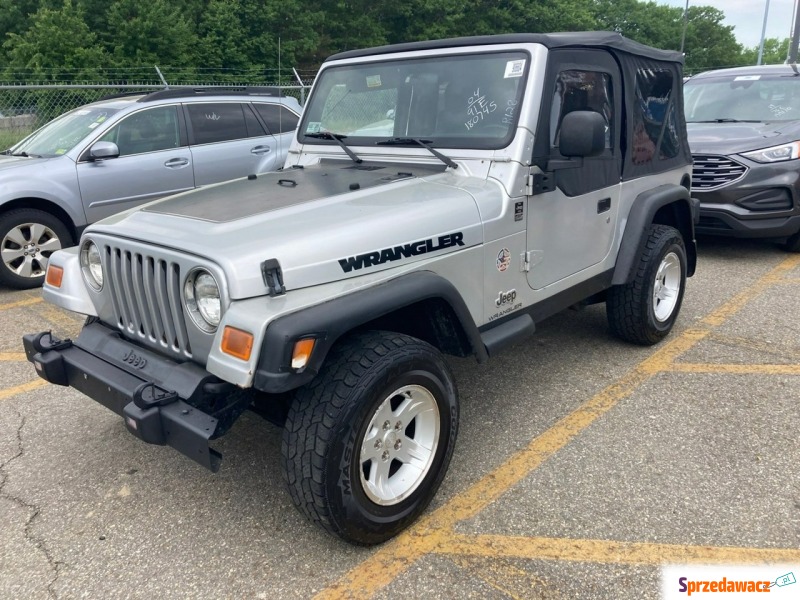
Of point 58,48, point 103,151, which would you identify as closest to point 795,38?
point 103,151

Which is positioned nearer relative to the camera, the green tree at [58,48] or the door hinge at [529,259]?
the door hinge at [529,259]

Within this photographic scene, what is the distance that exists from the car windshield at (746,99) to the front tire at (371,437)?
658 cm

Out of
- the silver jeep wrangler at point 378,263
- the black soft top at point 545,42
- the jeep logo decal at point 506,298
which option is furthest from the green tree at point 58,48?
the jeep logo decal at point 506,298

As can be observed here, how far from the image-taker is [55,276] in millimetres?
3148

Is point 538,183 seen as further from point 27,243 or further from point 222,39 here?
point 222,39

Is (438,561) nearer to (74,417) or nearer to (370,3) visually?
(74,417)

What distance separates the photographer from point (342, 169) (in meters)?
3.61

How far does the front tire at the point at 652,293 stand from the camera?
4258 millimetres

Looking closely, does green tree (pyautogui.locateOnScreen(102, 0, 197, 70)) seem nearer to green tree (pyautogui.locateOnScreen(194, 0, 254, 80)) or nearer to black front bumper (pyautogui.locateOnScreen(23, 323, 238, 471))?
green tree (pyautogui.locateOnScreen(194, 0, 254, 80))

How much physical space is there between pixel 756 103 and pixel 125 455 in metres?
7.70

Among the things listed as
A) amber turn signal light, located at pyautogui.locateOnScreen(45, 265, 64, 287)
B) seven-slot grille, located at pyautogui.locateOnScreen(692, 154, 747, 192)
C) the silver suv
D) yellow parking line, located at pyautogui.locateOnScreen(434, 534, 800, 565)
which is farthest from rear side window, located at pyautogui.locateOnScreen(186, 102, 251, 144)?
yellow parking line, located at pyautogui.locateOnScreen(434, 534, 800, 565)

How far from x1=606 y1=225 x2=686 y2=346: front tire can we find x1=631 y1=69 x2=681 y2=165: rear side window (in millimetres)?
515

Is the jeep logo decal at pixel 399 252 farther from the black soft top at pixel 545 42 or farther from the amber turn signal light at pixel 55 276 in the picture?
the amber turn signal light at pixel 55 276

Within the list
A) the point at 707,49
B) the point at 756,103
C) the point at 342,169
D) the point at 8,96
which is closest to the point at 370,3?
the point at 8,96
